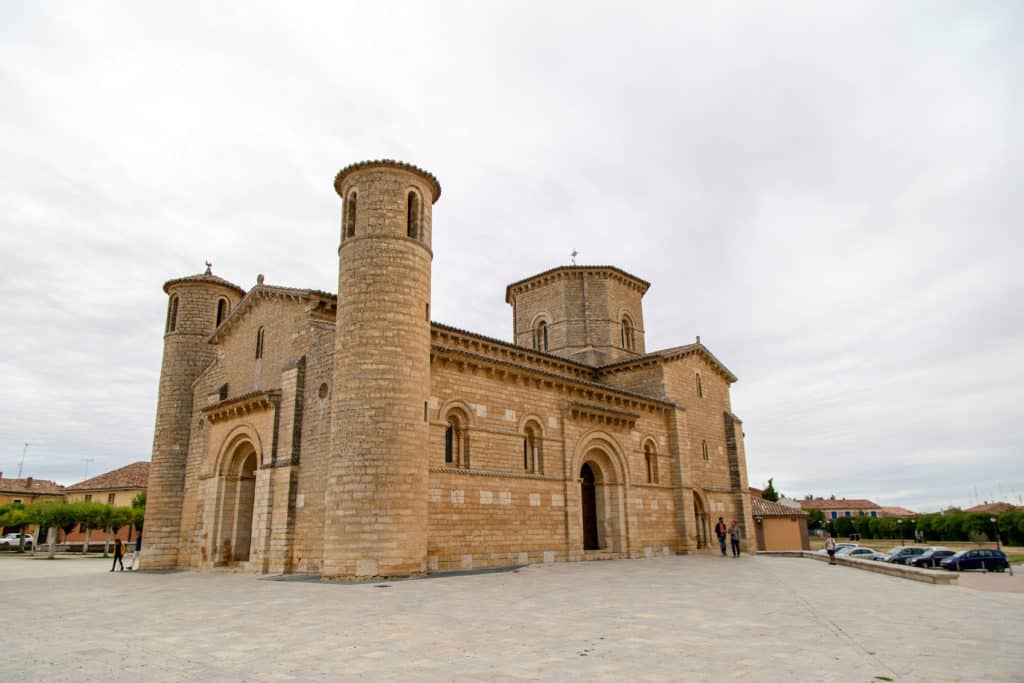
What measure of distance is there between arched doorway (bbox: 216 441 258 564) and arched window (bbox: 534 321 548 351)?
15178 mm

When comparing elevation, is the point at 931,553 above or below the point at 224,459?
below

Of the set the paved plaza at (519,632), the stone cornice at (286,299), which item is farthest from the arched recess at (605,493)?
the stone cornice at (286,299)

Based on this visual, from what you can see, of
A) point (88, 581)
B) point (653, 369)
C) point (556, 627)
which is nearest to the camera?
point (556, 627)

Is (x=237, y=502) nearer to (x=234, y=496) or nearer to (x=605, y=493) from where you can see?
(x=234, y=496)

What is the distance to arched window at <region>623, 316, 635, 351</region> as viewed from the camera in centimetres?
3209

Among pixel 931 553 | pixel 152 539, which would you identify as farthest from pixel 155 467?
pixel 931 553

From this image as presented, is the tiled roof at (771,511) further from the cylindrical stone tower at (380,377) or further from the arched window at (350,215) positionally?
the arched window at (350,215)

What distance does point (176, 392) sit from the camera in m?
25.1

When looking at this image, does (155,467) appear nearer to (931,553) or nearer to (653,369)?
(653,369)

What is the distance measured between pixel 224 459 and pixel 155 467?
4.68 metres

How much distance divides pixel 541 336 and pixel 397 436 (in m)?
17.0

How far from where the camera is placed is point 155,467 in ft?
78.9

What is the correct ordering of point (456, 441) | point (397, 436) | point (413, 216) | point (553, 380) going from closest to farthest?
point (397, 436) → point (413, 216) → point (456, 441) → point (553, 380)

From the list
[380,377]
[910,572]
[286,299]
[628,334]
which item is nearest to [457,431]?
[380,377]
